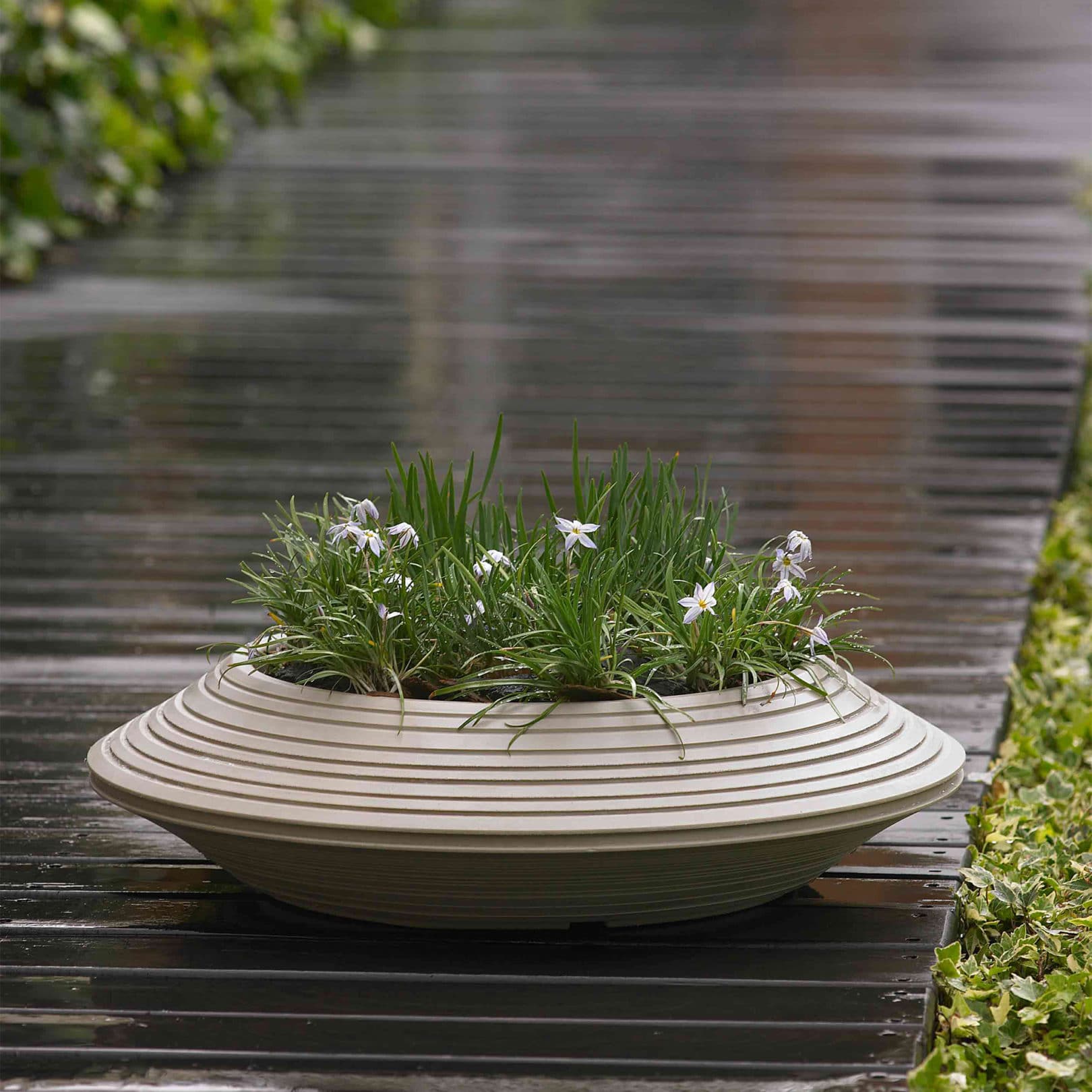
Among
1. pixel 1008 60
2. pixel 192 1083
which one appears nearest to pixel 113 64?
pixel 1008 60

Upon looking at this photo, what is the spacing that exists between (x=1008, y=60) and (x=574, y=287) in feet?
15.8

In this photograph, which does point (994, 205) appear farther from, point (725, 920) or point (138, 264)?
point (725, 920)

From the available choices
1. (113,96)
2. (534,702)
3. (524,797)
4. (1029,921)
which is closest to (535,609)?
(534,702)

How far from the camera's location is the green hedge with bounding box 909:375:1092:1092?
1.77m

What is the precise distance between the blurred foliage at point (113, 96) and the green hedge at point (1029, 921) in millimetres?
4284

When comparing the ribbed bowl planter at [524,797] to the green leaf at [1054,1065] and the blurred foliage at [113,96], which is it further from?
the blurred foliage at [113,96]

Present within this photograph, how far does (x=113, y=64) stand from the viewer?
22.0 ft

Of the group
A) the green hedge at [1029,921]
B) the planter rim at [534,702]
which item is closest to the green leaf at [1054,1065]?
the green hedge at [1029,921]

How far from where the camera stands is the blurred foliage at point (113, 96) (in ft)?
20.0

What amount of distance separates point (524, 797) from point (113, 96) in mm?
5560

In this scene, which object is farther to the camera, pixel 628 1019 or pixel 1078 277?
pixel 1078 277

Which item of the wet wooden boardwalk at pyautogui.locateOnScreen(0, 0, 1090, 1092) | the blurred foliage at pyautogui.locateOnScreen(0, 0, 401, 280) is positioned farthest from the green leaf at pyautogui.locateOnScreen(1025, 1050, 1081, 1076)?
the blurred foliage at pyautogui.locateOnScreen(0, 0, 401, 280)

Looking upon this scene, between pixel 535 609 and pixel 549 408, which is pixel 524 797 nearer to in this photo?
pixel 535 609

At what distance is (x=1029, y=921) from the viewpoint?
2.02 meters
